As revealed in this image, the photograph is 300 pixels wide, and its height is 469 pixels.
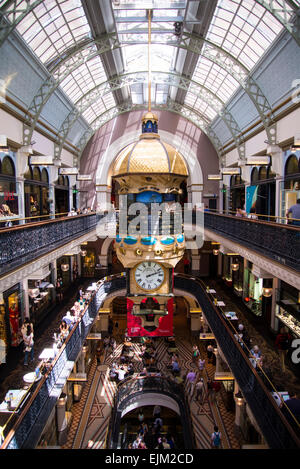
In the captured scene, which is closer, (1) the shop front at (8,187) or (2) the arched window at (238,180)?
(1) the shop front at (8,187)

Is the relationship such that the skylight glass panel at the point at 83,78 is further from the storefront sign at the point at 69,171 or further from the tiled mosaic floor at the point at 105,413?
the tiled mosaic floor at the point at 105,413

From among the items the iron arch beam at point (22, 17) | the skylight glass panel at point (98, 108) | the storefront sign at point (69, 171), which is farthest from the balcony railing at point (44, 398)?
the skylight glass panel at point (98, 108)

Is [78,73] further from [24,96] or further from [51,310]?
[51,310]

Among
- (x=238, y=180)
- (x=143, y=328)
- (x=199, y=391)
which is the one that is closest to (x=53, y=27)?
(x=143, y=328)

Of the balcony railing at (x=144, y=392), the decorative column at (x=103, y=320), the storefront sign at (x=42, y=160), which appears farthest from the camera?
the decorative column at (x=103, y=320)

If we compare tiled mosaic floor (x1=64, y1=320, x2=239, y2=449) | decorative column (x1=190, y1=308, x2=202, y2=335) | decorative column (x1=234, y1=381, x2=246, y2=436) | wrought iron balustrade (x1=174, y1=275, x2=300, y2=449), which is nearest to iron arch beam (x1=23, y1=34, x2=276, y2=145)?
wrought iron balustrade (x1=174, y1=275, x2=300, y2=449)

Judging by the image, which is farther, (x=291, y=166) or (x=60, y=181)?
(x=60, y=181)

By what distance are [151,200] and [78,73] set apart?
42.4 ft

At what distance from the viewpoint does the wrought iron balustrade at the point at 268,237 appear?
6189 mm

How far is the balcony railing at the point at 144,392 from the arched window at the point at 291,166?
10.1m

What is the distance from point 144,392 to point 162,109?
1769cm

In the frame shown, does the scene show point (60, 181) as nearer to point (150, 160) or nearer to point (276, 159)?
point (276, 159)

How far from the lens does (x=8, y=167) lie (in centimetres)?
1168

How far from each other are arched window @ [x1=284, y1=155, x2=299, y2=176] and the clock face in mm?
6637
